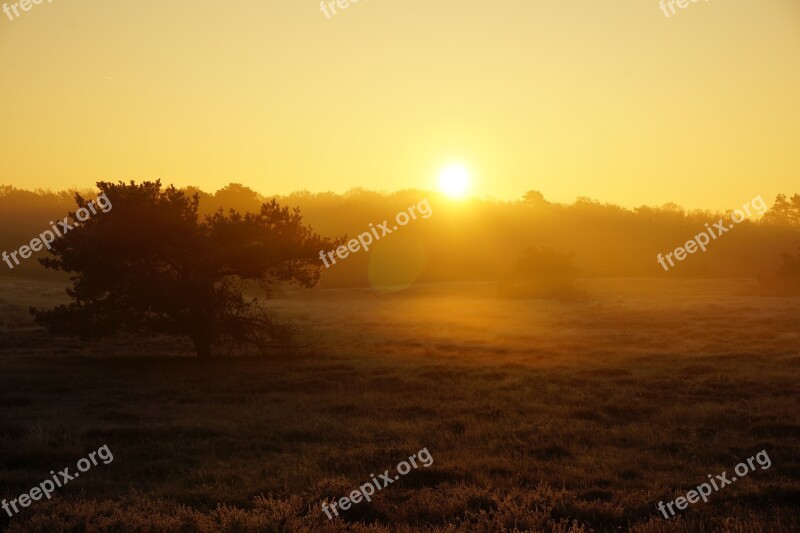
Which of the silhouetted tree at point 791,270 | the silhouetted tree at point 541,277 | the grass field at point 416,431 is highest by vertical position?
the grass field at point 416,431

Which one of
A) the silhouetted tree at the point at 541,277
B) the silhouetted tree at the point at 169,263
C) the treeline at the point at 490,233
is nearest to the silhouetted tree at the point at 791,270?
the treeline at the point at 490,233

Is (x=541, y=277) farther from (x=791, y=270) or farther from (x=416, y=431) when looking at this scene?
(x=416, y=431)

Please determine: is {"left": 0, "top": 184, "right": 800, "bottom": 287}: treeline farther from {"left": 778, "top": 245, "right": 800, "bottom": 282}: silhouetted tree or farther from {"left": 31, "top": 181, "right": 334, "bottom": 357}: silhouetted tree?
{"left": 31, "top": 181, "right": 334, "bottom": 357}: silhouetted tree

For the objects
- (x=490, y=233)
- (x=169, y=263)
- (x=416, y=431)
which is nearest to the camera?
(x=416, y=431)

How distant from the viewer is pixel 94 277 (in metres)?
28.4

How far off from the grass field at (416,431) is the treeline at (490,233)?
47648 millimetres

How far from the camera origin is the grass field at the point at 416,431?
8812mm

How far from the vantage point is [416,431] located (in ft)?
48.3

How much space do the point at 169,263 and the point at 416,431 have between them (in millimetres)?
20033

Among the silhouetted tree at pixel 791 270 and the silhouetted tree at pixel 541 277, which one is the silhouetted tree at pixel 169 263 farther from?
the silhouetted tree at pixel 791 270

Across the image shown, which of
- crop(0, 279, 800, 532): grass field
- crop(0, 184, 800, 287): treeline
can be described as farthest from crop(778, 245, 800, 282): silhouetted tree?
crop(0, 279, 800, 532): grass field

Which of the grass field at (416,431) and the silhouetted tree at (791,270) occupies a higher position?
the grass field at (416,431)

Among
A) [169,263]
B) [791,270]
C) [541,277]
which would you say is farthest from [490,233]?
[169,263]

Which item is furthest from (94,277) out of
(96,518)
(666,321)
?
(666,321)
